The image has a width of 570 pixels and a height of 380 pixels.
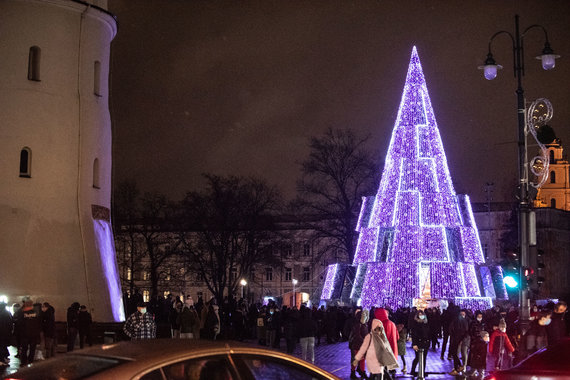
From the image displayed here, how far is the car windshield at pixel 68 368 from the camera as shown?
6.88 m

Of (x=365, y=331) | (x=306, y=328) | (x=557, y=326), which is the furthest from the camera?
(x=306, y=328)

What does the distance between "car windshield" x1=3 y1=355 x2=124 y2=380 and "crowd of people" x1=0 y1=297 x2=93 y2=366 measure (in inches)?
676

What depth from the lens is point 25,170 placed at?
38312 mm

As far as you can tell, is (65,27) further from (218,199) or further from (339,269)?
(218,199)

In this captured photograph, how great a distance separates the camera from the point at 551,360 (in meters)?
12.2

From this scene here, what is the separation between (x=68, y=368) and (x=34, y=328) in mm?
19016

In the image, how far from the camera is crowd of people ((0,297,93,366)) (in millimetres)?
23828

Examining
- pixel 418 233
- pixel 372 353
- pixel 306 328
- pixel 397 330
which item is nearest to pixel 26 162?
pixel 418 233

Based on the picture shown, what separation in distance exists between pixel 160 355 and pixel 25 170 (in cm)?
3282

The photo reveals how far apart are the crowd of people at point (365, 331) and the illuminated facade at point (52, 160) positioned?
4354mm

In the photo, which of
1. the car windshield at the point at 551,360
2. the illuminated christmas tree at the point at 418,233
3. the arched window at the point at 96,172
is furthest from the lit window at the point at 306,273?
the car windshield at the point at 551,360

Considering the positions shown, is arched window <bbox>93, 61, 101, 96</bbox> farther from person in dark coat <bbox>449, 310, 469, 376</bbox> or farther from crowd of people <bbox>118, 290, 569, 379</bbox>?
person in dark coat <bbox>449, 310, 469, 376</bbox>

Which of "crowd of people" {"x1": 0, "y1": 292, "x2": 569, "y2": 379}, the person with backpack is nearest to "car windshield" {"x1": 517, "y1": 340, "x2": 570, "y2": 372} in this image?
"crowd of people" {"x1": 0, "y1": 292, "x2": 569, "y2": 379}

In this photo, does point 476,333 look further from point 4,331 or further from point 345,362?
point 4,331
